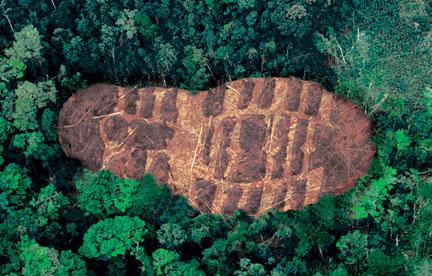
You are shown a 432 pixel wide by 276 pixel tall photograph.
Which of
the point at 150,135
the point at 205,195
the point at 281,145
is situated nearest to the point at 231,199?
the point at 205,195

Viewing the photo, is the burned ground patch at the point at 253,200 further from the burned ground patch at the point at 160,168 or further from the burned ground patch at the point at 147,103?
the burned ground patch at the point at 147,103

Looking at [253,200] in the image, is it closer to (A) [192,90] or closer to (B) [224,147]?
(B) [224,147]

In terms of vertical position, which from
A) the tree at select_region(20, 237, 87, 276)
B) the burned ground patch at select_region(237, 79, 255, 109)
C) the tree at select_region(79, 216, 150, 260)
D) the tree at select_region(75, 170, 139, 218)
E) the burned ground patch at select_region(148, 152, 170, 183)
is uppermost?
the burned ground patch at select_region(237, 79, 255, 109)

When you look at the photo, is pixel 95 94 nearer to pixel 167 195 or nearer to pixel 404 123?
pixel 167 195

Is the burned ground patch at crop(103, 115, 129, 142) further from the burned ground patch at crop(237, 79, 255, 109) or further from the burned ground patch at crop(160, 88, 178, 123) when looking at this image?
the burned ground patch at crop(237, 79, 255, 109)

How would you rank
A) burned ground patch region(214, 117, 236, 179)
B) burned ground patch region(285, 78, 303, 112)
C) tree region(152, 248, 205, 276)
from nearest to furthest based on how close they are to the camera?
1. tree region(152, 248, 205, 276)
2. burned ground patch region(214, 117, 236, 179)
3. burned ground patch region(285, 78, 303, 112)

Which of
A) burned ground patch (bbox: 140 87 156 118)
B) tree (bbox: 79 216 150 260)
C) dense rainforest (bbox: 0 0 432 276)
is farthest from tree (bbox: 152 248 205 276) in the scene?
burned ground patch (bbox: 140 87 156 118)

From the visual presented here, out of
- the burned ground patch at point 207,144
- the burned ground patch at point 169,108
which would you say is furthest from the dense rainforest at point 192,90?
the burned ground patch at point 207,144
